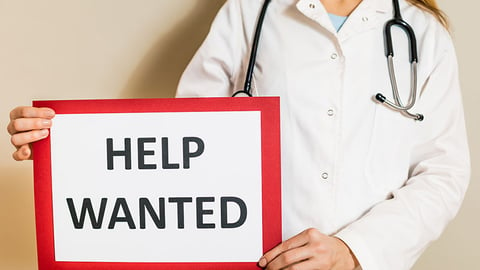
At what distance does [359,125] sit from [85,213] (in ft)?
1.60

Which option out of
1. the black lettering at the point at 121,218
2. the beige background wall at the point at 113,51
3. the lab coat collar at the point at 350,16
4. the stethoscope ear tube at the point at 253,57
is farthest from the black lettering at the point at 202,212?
the beige background wall at the point at 113,51

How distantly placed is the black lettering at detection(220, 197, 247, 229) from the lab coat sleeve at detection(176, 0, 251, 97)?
269 millimetres

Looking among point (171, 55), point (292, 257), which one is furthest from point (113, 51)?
point (292, 257)

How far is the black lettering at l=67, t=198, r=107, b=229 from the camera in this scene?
0.95 meters

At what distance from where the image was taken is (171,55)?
1341 millimetres

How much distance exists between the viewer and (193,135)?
36.8 inches

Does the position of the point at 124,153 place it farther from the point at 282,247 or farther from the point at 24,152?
the point at 282,247

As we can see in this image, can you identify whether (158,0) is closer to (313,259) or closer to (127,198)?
(127,198)

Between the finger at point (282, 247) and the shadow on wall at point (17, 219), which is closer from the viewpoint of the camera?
the finger at point (282, 247)

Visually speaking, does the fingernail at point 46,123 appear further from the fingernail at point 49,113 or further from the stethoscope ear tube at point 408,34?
the stethoscope ear tube at point 408,34

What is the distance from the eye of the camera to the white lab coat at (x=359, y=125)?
41.2 inches

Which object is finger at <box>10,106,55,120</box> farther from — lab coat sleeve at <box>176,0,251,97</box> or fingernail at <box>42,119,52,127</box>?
lab coat sleeve at <box>176,0,251,97</box>

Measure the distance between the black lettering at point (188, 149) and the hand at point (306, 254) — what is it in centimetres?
19

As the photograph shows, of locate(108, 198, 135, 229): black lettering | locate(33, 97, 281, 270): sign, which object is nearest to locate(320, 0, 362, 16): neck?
locate(33, 97, 281, 270): sign
